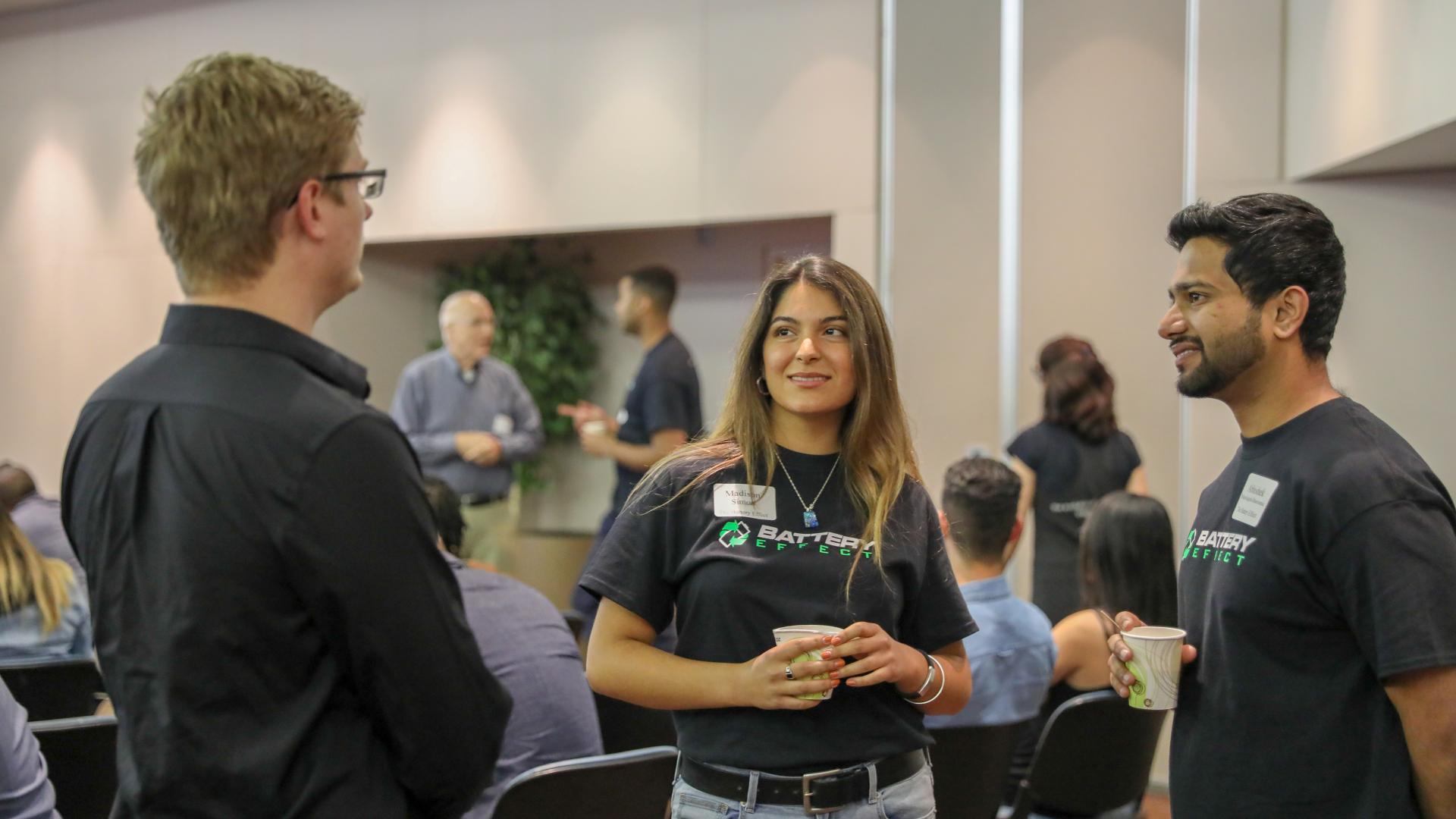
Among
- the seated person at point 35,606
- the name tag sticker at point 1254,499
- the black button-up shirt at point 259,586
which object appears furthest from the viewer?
the seated person at point 35,606

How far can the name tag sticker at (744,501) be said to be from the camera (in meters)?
1.72

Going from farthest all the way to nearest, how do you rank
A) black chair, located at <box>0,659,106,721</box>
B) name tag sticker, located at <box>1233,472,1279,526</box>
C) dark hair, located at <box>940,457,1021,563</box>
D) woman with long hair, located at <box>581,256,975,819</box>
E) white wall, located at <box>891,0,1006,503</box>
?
white wall, located at <box>891,0,1006,503</box>, black chair, located at <box>0,659,106,721</box>, dark hair, located at <box>940,457,1021,563</box>, woman with long hair, located at <box>581,256,975,819</box>, name tag sticker, located at <box>1233,472,1279,526</box>

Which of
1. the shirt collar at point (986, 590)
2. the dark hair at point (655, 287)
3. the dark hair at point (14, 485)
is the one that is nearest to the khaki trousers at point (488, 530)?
the dark hair at point (655, 287)

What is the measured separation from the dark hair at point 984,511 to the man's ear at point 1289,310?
41.2 inches

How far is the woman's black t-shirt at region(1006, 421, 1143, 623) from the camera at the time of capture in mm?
3996

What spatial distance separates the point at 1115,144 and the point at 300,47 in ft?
14.8

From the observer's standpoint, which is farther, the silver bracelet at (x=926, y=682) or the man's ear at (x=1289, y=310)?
the silver bracelet at (x=926, y=682)

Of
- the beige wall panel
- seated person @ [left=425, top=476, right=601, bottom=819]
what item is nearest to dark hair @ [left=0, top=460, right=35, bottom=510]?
seated person @ [left=425, top=476, right=601, bottom=819]

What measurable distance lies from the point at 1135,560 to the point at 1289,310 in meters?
1.16

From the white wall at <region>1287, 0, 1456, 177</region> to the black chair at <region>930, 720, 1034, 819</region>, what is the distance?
2.18 m

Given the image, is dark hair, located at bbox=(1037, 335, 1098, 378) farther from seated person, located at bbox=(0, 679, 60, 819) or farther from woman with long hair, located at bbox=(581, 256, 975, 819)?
seated person, located at bbox=(0, 679, 60, 819)

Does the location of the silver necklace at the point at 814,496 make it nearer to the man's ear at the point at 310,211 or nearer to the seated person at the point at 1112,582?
the man's ear at the point at 310,211

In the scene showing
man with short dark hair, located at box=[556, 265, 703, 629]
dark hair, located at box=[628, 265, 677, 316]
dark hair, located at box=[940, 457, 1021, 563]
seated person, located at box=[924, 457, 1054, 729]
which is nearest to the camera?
seated person, located at box=[924, 457, 1054, 729]

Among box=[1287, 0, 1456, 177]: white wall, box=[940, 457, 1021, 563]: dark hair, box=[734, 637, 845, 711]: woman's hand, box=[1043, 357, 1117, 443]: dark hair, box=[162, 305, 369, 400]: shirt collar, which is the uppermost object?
box=[1287, 0, 1456, 177]: white wall
